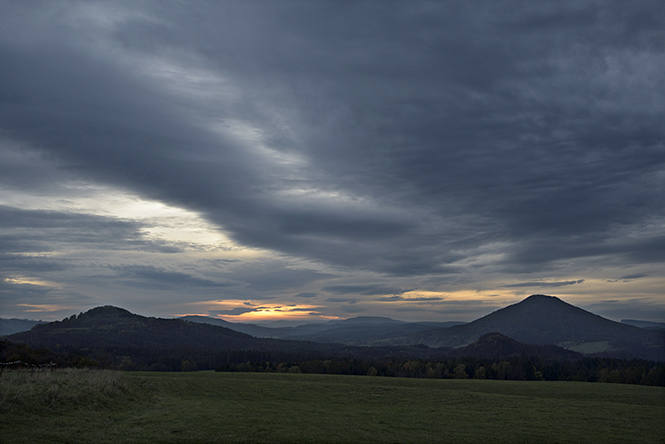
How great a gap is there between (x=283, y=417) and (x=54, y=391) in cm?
1524

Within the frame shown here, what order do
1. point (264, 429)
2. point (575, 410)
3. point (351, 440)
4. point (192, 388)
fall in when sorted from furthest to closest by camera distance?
point (192, 388)
point (575, 410)
point (264, 429)
point (351, 440)

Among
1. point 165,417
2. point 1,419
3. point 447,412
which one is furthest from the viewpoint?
point 447,412

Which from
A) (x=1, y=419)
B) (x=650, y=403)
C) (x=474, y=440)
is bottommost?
(x=650, y=403)

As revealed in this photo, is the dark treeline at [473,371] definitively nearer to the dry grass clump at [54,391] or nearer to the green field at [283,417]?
the green field at [283,417]

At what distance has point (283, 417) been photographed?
1180 inches

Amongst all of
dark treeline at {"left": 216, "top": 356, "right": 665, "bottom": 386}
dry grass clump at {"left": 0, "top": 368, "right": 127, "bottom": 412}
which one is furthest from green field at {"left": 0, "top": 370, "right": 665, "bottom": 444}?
dark treeline at {"left": 216, "top": 356, "right": 665, "bottom": 386}

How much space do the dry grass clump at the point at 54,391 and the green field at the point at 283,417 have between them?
0.08 metres

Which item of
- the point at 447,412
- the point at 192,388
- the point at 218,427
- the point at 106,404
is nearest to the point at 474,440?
the point at 447,412

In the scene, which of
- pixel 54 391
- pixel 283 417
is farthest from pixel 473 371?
pixel 54 391

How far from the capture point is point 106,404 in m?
29.0

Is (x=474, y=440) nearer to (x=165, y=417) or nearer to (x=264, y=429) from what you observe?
(x=264, y=429)

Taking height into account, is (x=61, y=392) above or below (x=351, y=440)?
above

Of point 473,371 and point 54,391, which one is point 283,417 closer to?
point 54,391

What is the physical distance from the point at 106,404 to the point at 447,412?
28070 millimetres
